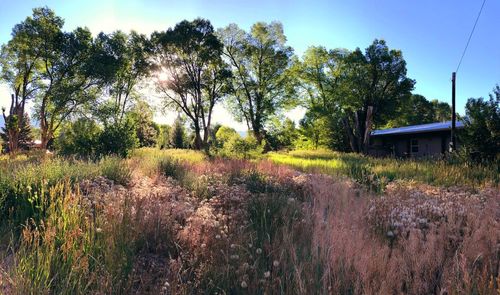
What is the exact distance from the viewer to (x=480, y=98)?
1402 centimetres

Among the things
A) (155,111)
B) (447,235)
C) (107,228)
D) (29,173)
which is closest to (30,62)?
(155,111)

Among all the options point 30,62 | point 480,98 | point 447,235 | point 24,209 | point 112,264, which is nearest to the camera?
point 112,264

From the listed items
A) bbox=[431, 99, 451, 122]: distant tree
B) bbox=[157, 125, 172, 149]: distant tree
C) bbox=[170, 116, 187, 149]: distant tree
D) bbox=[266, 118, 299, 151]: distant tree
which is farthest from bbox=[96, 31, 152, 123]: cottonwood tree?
bbox=[431, 99, 451, 122]: distant tree

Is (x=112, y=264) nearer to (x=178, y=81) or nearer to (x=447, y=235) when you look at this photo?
(x=447, y=235)

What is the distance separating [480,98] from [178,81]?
23.6 m

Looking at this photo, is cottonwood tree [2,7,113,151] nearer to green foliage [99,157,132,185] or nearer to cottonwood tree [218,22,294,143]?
cottonwood tree [218,22,294,143]

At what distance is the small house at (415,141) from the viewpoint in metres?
26.4

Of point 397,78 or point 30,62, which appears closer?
point 30,62

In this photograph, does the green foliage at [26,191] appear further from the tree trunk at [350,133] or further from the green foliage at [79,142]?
the tree trunk at [350,133]

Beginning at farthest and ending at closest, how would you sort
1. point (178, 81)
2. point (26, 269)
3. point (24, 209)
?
point (178, 81), point (24, 209), point (26, 269)

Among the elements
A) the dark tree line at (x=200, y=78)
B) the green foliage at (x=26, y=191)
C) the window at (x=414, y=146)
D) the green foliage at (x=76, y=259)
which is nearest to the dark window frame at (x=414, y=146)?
the window at (x=414, y=146)

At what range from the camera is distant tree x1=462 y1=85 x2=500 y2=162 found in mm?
13016

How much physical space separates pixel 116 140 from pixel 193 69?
628 inches

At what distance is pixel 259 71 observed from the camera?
115 ft
